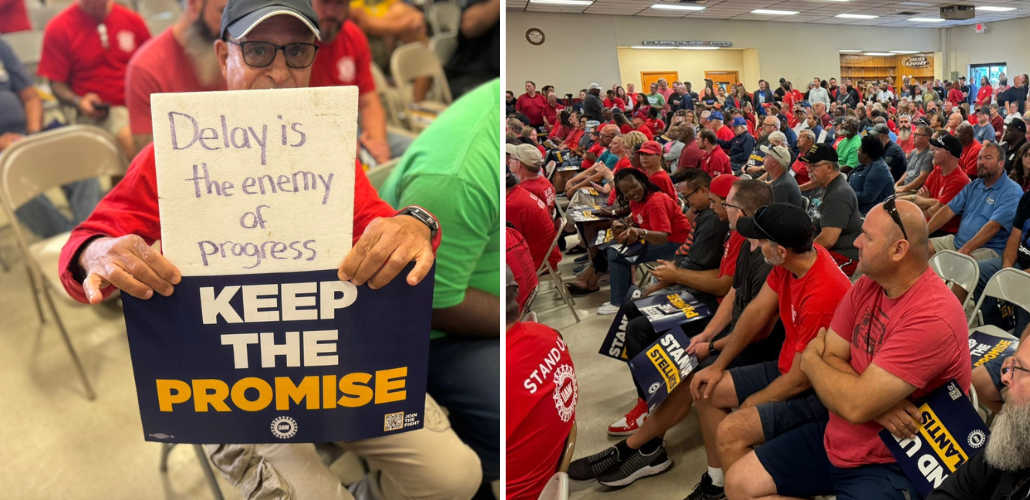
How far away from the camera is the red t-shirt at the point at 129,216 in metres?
0.72

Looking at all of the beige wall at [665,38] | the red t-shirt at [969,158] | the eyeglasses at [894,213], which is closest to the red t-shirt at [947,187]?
the red t-shirt at [969,158]

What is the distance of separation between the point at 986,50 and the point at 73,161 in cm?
1349

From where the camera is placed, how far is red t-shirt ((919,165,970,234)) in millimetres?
3836

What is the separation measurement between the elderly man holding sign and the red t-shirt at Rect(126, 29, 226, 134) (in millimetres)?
61

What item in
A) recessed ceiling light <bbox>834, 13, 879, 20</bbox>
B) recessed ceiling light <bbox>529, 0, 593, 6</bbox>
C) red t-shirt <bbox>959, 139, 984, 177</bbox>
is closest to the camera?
red t-shirt <bbox>959, 139, 984, 177</bbox>

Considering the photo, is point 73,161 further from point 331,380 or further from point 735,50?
point 735,50

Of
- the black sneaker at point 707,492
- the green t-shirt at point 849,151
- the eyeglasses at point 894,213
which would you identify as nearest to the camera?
the eyeglasses at point 894,213

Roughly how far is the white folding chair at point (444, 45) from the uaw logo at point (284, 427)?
52 cm

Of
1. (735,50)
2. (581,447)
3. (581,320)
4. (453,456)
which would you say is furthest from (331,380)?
(735,50)

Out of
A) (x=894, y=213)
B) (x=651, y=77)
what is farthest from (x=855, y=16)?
(x=894, y=213)

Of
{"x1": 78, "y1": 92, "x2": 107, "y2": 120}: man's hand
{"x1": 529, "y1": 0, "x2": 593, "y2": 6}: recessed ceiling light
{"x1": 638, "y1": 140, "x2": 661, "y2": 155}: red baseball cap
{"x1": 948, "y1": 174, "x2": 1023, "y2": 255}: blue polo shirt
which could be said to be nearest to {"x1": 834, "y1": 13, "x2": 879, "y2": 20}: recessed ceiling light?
{"x1": 529, "y1": 0, "x2": 593, "y2": 6}: recessed ceiling light

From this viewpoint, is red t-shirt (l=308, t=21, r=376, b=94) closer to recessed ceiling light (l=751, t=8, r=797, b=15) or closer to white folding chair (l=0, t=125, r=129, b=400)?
white folding chair (l=0, t=125, r=129, b=400)

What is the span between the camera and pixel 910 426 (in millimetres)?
1392

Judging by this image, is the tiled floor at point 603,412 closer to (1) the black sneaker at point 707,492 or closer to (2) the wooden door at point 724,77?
(1) the black sneaker at point 707,492
